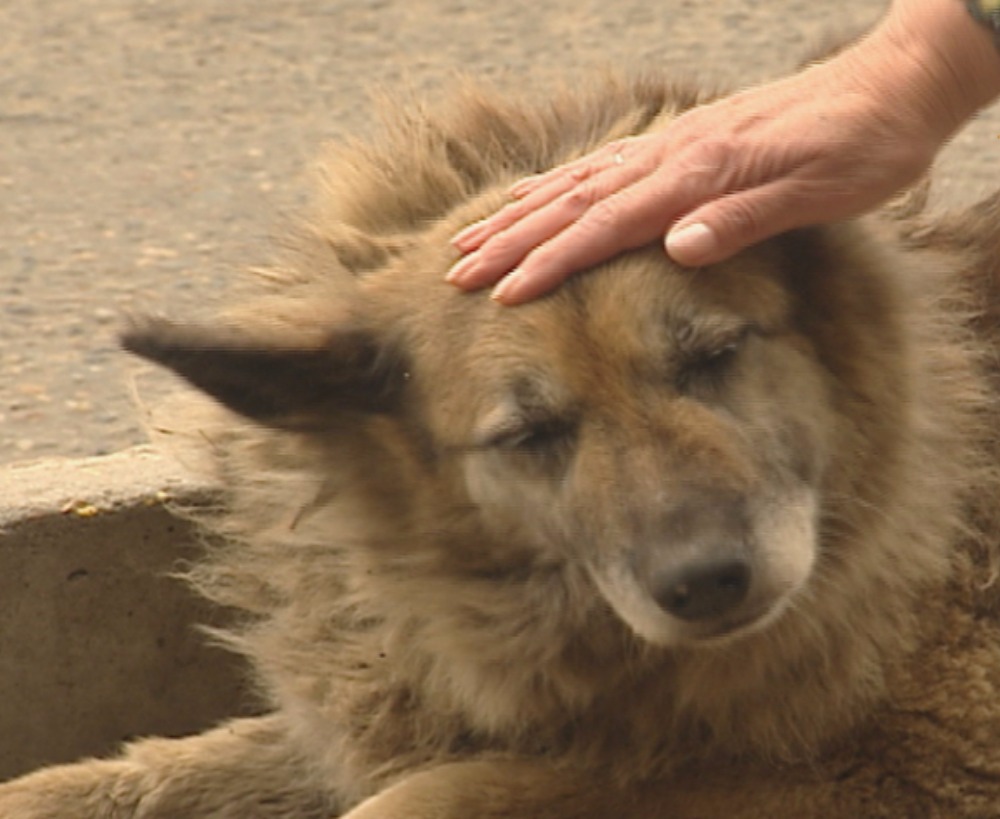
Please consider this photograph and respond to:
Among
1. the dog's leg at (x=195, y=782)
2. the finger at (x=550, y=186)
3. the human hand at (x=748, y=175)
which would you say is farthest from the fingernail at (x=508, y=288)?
the dog's leg at (x=195, y=782)

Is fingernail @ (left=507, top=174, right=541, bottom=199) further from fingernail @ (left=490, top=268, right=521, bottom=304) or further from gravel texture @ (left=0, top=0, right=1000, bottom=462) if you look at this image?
gravel texture @ (left=0, top=0, right=1000, bottom=462)

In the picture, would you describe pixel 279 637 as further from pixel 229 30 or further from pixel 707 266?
pixel 229 30

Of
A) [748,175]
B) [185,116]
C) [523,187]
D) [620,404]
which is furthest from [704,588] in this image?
[185,116]

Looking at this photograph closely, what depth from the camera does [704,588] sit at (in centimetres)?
329

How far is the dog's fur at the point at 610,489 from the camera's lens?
3398 millimetres

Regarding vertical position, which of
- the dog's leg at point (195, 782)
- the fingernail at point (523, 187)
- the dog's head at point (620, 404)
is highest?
the fingernail at point (523, 187)

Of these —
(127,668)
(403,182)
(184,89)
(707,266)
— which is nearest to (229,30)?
(184,89)

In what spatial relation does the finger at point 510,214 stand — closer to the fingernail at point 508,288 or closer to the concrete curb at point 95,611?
the fingernail at point 508,288

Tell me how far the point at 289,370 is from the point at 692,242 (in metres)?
0.76

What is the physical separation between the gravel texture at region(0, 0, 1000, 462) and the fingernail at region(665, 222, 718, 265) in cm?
202

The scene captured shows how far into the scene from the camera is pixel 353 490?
381 centimetres

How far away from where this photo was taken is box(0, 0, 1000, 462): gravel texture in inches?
225

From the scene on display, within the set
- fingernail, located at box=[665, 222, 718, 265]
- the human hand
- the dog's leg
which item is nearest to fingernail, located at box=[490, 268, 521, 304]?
the human hand

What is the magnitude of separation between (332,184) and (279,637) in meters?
0.93
